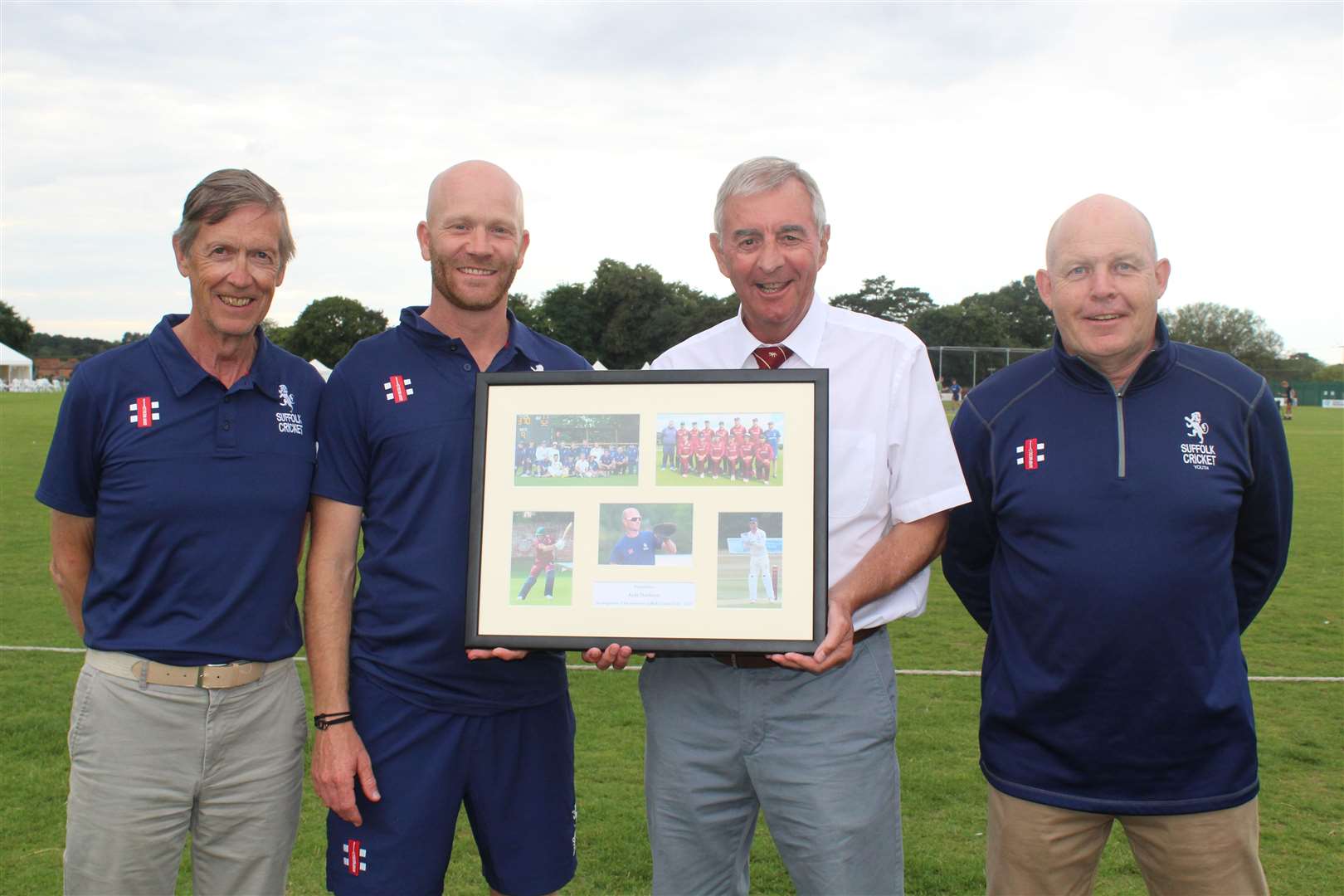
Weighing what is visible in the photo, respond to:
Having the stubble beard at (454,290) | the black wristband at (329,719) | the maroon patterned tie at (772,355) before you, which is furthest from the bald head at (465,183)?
the black wristband at (329,719)

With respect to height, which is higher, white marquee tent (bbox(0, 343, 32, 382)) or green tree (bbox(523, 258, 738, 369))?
green tree (bbox(523, 258, 738, 369))

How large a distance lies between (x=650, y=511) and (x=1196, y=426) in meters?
1.59

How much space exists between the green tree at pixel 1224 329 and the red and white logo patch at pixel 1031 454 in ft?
370


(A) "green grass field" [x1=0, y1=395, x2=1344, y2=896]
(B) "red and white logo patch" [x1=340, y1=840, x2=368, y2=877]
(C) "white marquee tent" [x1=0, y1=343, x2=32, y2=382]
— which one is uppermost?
(C) "white marquee tent" [x1=0, y1=343, x2=32, y2=382]

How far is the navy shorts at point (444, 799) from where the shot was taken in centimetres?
Result: 320

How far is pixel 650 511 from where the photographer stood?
9.91 feet

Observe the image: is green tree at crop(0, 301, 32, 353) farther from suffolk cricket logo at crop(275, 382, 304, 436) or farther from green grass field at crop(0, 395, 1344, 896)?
suffolk cricket logo at crop(275, 382, 304, 436)

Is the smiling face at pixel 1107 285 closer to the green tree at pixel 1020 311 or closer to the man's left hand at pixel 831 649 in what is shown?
the man's left hand at pixel 831 649

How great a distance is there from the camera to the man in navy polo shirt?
3.14 metres

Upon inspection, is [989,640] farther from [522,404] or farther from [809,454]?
[522,404]

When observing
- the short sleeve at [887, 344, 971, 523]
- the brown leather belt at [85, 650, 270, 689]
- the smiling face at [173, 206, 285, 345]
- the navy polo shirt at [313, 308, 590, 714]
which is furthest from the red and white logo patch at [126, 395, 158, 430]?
the short sleeve at [887, 344, 971, 523]

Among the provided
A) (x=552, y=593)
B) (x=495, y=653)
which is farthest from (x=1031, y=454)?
(x=495, y=653)

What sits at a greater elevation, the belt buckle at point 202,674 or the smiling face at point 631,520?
the smiling face at point 631,520

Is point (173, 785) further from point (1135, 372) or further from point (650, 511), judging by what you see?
point (1135, 372)
